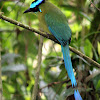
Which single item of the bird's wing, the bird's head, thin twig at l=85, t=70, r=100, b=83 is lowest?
thin twig at l=85, t=70, r=100, b=83

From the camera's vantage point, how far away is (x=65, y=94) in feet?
6.41

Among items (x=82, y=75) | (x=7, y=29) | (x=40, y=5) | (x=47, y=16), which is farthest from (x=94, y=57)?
(x=7, y=29)

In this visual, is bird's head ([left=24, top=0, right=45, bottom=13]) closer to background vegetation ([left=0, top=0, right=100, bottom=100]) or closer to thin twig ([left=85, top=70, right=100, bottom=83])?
background vegetation ([left=0, top=0, right=100, bottom=100])

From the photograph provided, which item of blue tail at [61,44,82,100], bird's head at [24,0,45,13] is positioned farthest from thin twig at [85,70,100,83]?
bird's head at [24,0,45,13]

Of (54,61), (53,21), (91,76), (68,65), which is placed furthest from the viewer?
(54,61)

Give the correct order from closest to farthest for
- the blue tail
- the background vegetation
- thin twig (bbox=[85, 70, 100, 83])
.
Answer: the blue tail < thin twig (bbox=[85, 70, 100, 83]) < the background vegetation

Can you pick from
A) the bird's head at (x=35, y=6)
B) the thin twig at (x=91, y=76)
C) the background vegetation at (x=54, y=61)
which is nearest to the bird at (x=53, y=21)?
the bird's head at (x=35, y=6)

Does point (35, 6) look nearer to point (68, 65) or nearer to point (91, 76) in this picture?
point (68, 65)

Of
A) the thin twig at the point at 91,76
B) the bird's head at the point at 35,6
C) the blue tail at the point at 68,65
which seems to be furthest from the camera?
the bird's head at the point at 35,6

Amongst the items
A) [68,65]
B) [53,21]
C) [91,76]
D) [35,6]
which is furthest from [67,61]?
[35,6]

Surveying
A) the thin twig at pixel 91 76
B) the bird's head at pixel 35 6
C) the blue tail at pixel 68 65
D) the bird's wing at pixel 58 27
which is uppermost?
the bird's head at pixel 35 6

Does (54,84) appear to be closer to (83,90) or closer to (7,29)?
(83,90)

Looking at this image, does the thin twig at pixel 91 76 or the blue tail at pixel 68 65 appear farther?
the thin twig at pixel 91 76

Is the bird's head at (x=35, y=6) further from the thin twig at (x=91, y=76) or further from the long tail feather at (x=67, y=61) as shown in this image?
the thin twig at (x=91, y=76)
